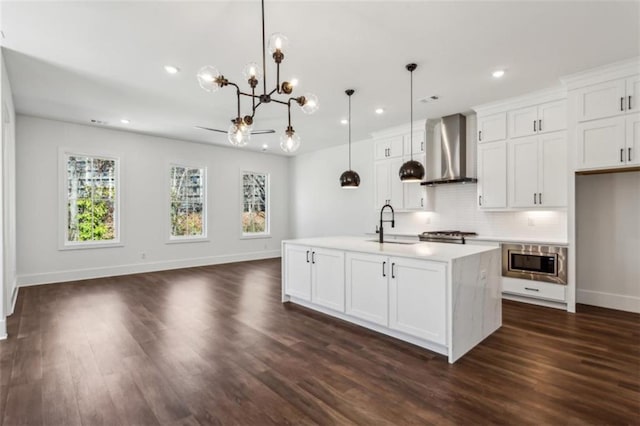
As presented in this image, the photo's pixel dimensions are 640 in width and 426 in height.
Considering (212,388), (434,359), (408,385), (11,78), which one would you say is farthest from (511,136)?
(11,78)

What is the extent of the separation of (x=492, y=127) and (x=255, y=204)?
6.17m

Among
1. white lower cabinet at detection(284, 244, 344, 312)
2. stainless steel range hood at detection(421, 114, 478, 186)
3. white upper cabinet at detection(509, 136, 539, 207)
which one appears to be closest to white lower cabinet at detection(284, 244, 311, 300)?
white lower cabinet at detection(284, 244, 344, 312)

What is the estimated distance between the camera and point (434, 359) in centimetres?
282

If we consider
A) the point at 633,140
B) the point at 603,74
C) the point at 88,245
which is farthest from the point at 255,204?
the point at 633,140

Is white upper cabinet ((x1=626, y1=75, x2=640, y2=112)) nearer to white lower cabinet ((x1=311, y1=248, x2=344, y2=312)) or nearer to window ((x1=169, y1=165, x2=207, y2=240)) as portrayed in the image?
white lower cabinet ((x1=311, y1=248, x2=344, y2=312))

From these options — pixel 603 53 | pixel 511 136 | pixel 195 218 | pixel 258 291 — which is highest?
pixel 603 53

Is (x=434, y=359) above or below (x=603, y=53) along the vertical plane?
below

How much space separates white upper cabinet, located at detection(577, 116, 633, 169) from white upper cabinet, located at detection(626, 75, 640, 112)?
0.14 meters

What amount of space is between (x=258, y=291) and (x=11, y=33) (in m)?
4.19

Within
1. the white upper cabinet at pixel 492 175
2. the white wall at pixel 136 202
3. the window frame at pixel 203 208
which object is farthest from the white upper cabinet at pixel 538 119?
the window frame at pixel 203 208

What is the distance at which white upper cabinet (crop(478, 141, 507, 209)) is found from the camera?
4.85 metres

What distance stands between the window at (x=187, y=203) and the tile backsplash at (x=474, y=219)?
4.70m

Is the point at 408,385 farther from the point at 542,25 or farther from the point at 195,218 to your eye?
the point at 195,218

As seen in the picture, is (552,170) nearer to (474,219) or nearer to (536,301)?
(474,219)
